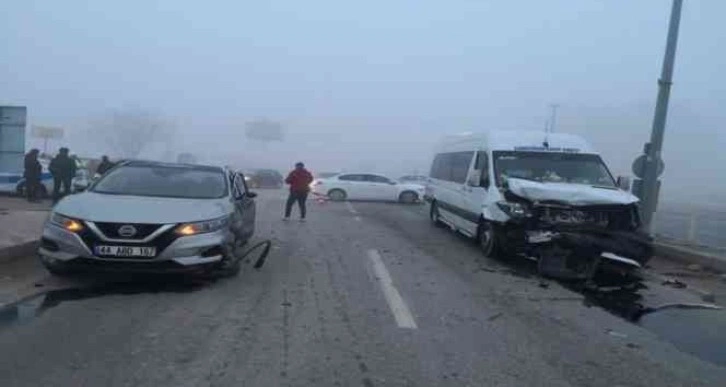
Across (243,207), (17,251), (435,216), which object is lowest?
(17,251)

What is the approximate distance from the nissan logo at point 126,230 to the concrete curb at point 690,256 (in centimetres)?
983

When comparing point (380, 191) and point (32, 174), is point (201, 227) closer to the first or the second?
point (32, 174)

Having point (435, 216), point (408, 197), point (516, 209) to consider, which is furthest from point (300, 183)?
point (408, 197)

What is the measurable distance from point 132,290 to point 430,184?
13.2m

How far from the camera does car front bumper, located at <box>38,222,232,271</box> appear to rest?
7.95 metres

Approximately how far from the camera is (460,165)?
53.4ft

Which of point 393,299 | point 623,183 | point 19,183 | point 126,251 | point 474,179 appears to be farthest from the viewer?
point 19,183

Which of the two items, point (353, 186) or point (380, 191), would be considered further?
point (353, 186)

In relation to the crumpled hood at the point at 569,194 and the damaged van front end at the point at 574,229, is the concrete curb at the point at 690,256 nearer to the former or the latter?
the crumpled hood at the point at 569,194

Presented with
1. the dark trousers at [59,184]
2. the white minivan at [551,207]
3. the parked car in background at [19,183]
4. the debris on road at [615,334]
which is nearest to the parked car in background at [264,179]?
the parked car in background at [19,183]

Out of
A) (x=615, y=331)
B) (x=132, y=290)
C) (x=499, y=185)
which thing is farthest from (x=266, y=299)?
(x=499, y=185)

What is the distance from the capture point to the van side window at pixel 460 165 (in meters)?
15.5

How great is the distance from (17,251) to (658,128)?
1281cm

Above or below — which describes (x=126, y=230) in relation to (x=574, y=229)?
below
